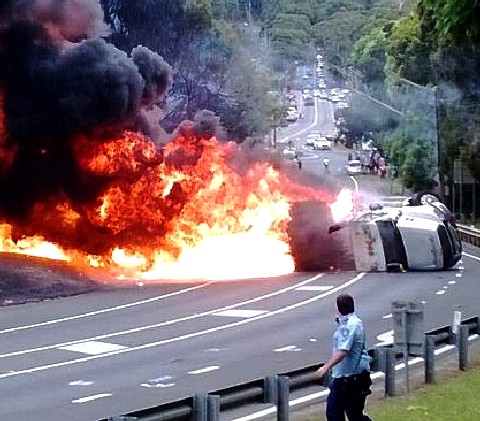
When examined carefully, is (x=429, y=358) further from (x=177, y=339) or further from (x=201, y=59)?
(x=201, y=59)

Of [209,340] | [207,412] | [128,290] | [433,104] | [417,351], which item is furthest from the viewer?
[433,104]

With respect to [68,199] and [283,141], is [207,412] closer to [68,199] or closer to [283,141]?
[68,199]

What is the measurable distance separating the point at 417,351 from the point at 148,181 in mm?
22492

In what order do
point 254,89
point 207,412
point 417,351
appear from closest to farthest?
point 207,412
point 417,351
point 254,89

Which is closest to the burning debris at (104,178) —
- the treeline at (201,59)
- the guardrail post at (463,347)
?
the treeline at (201,59)

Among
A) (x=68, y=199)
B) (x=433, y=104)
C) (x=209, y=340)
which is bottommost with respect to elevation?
(x=209, y=340)

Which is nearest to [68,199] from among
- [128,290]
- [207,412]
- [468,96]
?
[128,290]

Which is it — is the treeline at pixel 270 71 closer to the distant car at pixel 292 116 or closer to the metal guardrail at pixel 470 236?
the distant car at pixel 292 116

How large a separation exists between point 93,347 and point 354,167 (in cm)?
4250

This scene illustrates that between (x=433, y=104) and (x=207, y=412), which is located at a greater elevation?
(x=433, y=104)

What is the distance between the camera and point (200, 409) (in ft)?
34.8

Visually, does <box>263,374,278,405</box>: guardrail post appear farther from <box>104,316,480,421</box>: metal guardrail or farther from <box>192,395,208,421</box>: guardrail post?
<box>192,395,208,421</box>: guardrail post

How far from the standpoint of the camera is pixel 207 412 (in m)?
10.6

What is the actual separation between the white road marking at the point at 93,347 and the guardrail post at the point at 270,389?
8630mm
